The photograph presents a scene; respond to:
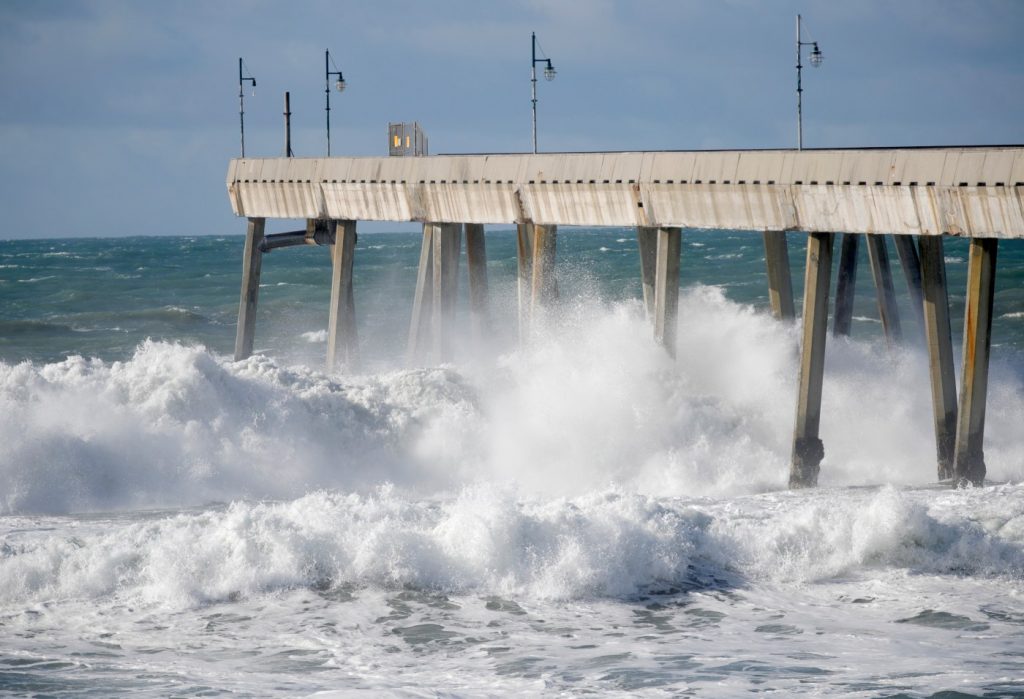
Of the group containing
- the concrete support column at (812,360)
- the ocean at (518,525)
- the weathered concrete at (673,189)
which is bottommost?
the ocean at (518,525)

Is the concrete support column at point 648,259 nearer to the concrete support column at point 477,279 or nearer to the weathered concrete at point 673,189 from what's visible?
the weathered concrete at point 673,189

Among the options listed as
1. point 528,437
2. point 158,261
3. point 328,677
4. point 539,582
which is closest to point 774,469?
point 528,437

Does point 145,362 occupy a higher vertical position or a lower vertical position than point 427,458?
higher

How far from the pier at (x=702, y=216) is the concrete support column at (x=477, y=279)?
0.03 metres

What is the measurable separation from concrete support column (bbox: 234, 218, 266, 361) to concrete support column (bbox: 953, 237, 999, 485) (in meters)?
12.5

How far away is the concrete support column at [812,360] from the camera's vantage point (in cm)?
1611

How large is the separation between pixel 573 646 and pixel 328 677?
1.89 meters

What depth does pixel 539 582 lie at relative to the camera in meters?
12.4

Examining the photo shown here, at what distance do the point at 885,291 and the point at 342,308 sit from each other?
27.1ft

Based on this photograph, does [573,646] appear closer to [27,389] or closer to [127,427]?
[127,427]

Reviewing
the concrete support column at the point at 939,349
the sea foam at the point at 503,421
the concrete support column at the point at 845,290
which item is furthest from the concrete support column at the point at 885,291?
the concrete support column at the point at 939,349

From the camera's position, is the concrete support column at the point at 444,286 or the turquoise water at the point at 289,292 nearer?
the concrete support column at the point at 444,286

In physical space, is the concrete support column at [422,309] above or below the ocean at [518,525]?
above

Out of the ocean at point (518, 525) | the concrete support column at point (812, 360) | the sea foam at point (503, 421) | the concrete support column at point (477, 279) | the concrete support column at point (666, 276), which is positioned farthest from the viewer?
the concrete support column at point (477, 279)
